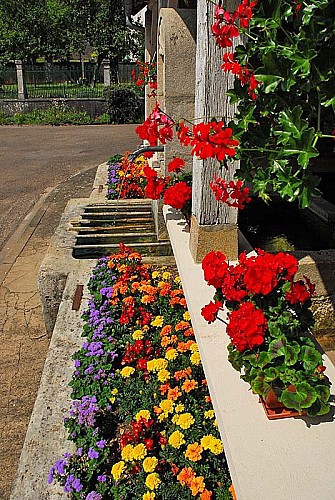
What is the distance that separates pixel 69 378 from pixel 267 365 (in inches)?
46.8

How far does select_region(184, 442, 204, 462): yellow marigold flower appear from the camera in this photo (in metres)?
1.96

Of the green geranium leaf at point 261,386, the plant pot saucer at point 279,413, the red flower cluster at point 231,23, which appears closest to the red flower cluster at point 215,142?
the red flower cluster at point 231,23

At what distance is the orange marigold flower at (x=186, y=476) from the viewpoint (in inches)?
→ 73.6

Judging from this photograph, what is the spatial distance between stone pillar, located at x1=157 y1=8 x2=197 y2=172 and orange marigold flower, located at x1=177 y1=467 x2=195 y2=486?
2.28 m

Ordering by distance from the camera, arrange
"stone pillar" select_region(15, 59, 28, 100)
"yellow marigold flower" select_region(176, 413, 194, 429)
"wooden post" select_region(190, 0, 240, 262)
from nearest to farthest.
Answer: "yellow marigold flower" select_region(176, 413, 194, 429)
"wooden post" select_region(190, 0, 240, 262)
"stone pillar" select_region(15, 59, 28, 100)

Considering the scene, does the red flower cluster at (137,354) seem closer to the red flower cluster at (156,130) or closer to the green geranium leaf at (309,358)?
the red flower cluster at (156,130)

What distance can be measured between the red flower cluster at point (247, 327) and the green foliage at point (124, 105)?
48.9 ft

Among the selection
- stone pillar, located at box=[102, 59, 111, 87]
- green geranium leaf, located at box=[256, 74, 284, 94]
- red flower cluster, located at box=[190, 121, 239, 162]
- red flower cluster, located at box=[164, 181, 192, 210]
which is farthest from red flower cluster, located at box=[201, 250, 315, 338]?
stone pillar, located at box=[102, 59, 111, 87]

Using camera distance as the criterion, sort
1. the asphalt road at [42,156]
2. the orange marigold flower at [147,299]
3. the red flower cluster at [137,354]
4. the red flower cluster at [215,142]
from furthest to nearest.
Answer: the asphalt road at [42,156] < the orange marigold flower at [147,299] < the red flower cluster at [137,354] < the red flower cluster at [215,142]

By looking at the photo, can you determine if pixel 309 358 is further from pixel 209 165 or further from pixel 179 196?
pixel 179 196

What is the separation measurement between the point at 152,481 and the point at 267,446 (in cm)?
57

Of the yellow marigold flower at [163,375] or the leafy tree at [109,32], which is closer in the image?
the yellow marigold flower at [163,375]

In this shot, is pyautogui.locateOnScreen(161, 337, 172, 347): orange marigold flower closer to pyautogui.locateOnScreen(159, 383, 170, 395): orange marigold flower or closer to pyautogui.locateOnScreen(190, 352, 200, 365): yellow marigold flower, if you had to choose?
pyautogui.locateOnScreen(190, 352, 200, 365): yellow marigold flower

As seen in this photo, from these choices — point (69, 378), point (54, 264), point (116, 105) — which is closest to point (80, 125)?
point (116, 105)
